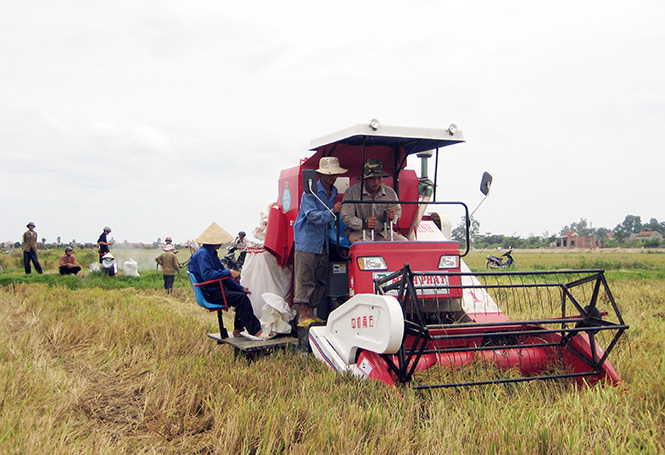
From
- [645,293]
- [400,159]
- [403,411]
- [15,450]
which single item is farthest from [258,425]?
[645,293]

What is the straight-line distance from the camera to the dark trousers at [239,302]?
599cm

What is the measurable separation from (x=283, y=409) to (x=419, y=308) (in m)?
1.15

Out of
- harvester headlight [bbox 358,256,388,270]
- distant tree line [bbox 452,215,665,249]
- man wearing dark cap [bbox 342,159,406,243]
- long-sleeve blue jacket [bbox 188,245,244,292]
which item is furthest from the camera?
distant tree line [bbox 452,215,665,249]

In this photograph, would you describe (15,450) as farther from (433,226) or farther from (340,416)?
(433,226)

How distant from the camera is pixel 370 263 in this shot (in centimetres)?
530

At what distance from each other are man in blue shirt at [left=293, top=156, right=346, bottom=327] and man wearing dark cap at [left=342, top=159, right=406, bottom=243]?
18 centimetres

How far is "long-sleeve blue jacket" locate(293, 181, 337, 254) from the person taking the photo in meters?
5.57

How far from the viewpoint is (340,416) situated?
12.2 ft

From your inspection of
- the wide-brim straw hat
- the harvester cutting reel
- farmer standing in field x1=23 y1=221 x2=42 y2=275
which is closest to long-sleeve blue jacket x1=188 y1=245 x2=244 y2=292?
the harvester cutting reel

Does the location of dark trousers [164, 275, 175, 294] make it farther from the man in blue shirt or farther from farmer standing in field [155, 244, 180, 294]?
the man in blue shirt

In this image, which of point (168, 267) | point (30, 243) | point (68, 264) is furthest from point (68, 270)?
point (168, 267)

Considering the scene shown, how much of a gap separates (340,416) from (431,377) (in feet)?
3.33

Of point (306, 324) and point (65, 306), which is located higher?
point (306, 324)

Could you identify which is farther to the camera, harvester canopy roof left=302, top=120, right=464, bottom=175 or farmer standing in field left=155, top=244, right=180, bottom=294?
farmer standing in field left=155, top=244, right=180, bottom=294
